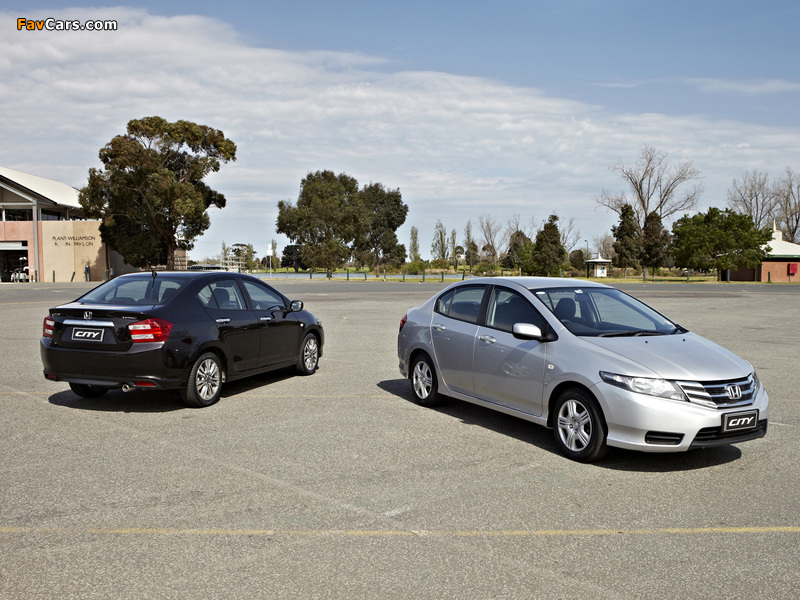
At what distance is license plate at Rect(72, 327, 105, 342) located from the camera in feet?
24.9

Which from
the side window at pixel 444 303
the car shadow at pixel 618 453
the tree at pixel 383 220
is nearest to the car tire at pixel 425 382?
the car shadow at pixel 618 453

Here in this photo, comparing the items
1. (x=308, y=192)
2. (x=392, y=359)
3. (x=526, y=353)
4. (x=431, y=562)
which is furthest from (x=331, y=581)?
(x=308, y=192)

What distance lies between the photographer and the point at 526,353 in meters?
6.55

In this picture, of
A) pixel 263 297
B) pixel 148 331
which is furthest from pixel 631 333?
pixel 263 297

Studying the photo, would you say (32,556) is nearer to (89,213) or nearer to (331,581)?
(331,581)

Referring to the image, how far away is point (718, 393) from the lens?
5559mm

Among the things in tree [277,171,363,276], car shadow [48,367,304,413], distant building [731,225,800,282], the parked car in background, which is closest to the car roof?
the parked car in background

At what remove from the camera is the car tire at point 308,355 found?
1030cm

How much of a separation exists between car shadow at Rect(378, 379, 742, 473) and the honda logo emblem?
682 millimetres

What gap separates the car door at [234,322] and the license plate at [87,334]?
47.7 inches

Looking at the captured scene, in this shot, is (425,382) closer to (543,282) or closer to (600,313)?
(543,282)

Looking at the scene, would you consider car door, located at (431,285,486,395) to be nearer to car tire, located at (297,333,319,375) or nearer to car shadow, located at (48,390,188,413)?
car tire, located at (297,333,319,375)

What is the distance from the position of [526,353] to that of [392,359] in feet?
19.5

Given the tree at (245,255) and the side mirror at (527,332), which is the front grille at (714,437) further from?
the tree at (245,255)
